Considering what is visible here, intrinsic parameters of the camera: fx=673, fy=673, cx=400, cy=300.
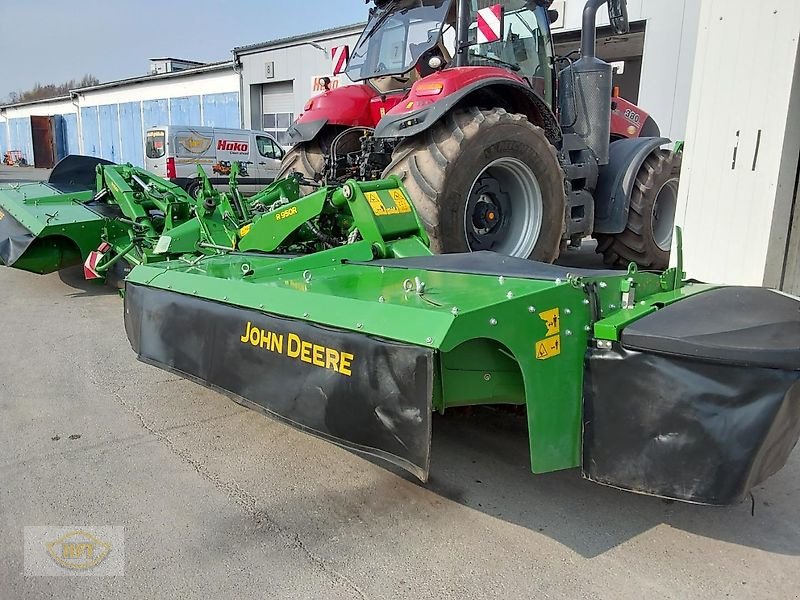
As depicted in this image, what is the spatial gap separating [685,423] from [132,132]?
88.5 ft

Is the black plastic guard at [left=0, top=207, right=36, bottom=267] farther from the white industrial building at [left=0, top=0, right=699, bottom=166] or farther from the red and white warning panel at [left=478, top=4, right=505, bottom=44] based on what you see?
the white industrial building at [left=0, top=0, right=699, bottom=166]

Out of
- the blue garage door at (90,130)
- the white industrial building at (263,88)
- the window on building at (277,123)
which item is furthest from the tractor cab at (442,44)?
the blue garage door at (90,130)

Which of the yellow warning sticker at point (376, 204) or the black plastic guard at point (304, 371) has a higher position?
the yellow warning sticker at point (376, 204)

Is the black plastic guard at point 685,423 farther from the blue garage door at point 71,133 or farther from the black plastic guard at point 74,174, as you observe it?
the blue garage door at point 71,133

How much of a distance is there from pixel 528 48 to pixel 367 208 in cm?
255

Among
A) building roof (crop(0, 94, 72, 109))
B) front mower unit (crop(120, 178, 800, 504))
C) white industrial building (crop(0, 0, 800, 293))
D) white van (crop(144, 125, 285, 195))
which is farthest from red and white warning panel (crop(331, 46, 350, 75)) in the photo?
building roof (crop(0, 94, 72, 109))

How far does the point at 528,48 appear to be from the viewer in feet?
16.4

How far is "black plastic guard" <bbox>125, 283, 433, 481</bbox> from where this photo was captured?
6.54 ft

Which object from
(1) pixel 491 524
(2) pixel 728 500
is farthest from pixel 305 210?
(2) pixel 728 500

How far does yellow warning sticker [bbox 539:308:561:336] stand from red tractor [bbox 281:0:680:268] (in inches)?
59.2

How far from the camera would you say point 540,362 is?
2.06 metres

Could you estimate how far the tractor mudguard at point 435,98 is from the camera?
12.4ft

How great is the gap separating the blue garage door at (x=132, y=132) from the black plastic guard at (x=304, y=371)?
2437cm

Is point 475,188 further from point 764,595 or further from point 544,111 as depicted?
point 764,595
